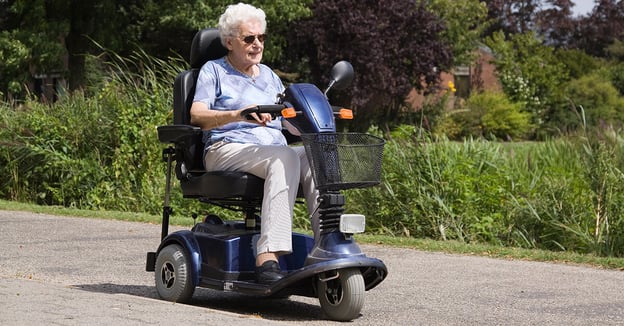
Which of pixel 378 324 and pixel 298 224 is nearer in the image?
pixel 378 324

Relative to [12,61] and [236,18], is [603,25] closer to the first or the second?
[12,61]

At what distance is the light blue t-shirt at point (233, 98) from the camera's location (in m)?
6.31

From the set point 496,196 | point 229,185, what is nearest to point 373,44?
point 496,196

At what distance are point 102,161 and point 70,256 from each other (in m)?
4.90

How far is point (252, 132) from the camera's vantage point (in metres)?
6.34

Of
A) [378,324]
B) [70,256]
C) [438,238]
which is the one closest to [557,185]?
[438,238]

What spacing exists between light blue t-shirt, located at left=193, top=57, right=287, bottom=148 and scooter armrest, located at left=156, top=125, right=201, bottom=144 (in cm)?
10

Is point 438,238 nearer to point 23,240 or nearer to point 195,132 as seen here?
point 23,240

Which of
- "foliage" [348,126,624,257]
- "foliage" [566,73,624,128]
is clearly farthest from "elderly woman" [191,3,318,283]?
"foliage" [566,73,624,128]

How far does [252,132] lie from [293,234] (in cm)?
60

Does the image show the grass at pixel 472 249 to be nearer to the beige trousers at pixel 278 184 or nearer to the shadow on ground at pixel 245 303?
the shadow on ground at pixel 245 303

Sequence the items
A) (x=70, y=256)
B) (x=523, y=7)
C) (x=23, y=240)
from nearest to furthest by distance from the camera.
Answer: (x=70, y=256) → (x=23, y=240) → (x=523, y=7)

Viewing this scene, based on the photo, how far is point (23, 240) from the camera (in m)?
9.45

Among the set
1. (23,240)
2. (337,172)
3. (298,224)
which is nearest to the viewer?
(337,172)
